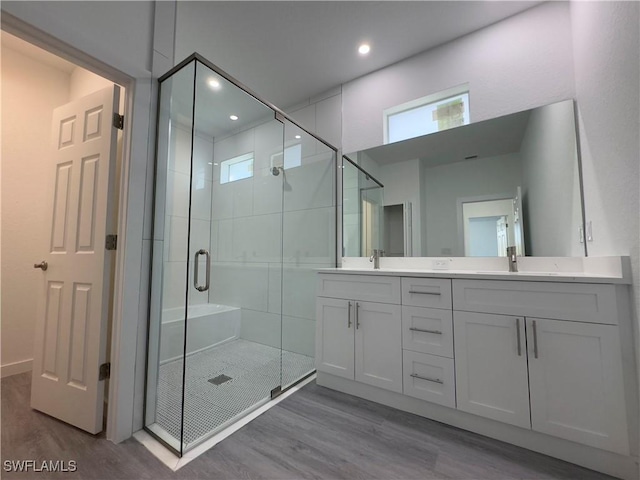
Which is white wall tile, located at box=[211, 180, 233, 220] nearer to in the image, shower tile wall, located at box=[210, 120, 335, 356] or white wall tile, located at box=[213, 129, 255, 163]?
shower tile wall, located at box=[210, 120, 335, 356]

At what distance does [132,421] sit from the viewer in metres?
1.49

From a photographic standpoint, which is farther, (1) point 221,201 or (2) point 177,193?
(1) point 221,201

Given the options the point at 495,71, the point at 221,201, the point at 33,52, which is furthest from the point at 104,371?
the point at 495,71

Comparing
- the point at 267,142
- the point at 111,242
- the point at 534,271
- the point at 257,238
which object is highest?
the point at 267,142

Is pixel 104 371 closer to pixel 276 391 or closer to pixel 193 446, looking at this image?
pixel 193 446

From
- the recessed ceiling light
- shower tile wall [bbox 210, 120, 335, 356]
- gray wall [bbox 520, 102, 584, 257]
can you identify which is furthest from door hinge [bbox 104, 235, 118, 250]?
gray wall [bbox 520, 102, 584, 257]

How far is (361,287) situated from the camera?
6.49 ft

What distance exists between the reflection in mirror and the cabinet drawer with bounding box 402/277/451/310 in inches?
28.6

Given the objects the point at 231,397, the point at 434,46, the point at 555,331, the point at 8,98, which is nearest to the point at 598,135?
the point at 555,331

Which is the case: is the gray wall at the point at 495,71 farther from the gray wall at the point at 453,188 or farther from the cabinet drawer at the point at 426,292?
the cabinet drawer at the point at 426,292

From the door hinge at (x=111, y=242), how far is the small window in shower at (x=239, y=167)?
140 cm

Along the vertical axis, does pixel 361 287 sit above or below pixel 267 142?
below

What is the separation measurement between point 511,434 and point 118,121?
2920 millimetres

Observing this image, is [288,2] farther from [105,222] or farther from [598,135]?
[598,135]
